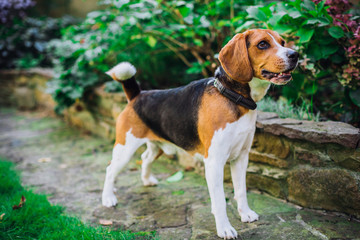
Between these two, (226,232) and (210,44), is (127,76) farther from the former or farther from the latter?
(210,44)

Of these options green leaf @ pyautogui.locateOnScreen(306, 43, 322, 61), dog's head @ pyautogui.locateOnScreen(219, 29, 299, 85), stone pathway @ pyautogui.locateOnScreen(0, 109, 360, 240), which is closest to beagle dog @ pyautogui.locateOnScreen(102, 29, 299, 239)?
dog's head @ pyautogui.locateOnScreen(219, 29, 299, 85)

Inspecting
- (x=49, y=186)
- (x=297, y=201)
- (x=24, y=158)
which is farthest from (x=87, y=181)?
(x=297, y=201)

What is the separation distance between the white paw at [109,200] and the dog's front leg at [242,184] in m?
1.21

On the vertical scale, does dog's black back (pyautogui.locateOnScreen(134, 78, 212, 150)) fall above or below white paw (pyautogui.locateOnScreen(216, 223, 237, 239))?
above

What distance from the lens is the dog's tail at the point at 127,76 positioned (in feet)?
8.85

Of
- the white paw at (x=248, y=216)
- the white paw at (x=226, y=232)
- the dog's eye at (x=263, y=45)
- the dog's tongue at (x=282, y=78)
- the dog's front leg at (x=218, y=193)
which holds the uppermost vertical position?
the dog's eye at (x=263, y=45)

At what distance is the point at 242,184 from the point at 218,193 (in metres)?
0.36

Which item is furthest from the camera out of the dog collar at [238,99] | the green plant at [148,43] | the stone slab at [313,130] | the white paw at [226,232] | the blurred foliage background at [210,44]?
the green plant at [148,43]

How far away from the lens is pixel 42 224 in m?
2.44

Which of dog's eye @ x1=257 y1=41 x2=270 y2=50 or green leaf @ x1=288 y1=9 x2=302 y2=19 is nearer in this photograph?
dog's eye @ x1=257 y1=41 x2=270 y2=50

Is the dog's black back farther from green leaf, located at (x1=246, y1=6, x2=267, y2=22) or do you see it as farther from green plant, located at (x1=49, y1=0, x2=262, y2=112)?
green plant, located at (x1=49, y1=0, x2=262, y2=112)

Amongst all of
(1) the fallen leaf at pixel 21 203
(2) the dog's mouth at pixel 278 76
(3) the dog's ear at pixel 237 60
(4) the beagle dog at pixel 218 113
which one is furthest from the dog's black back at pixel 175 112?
(1) the fallen leaf at pixel 21 203

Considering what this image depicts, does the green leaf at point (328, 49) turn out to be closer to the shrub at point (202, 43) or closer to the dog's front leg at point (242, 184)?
the shrub at point (202, 43)

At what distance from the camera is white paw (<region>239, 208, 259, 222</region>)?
8.14 ft
